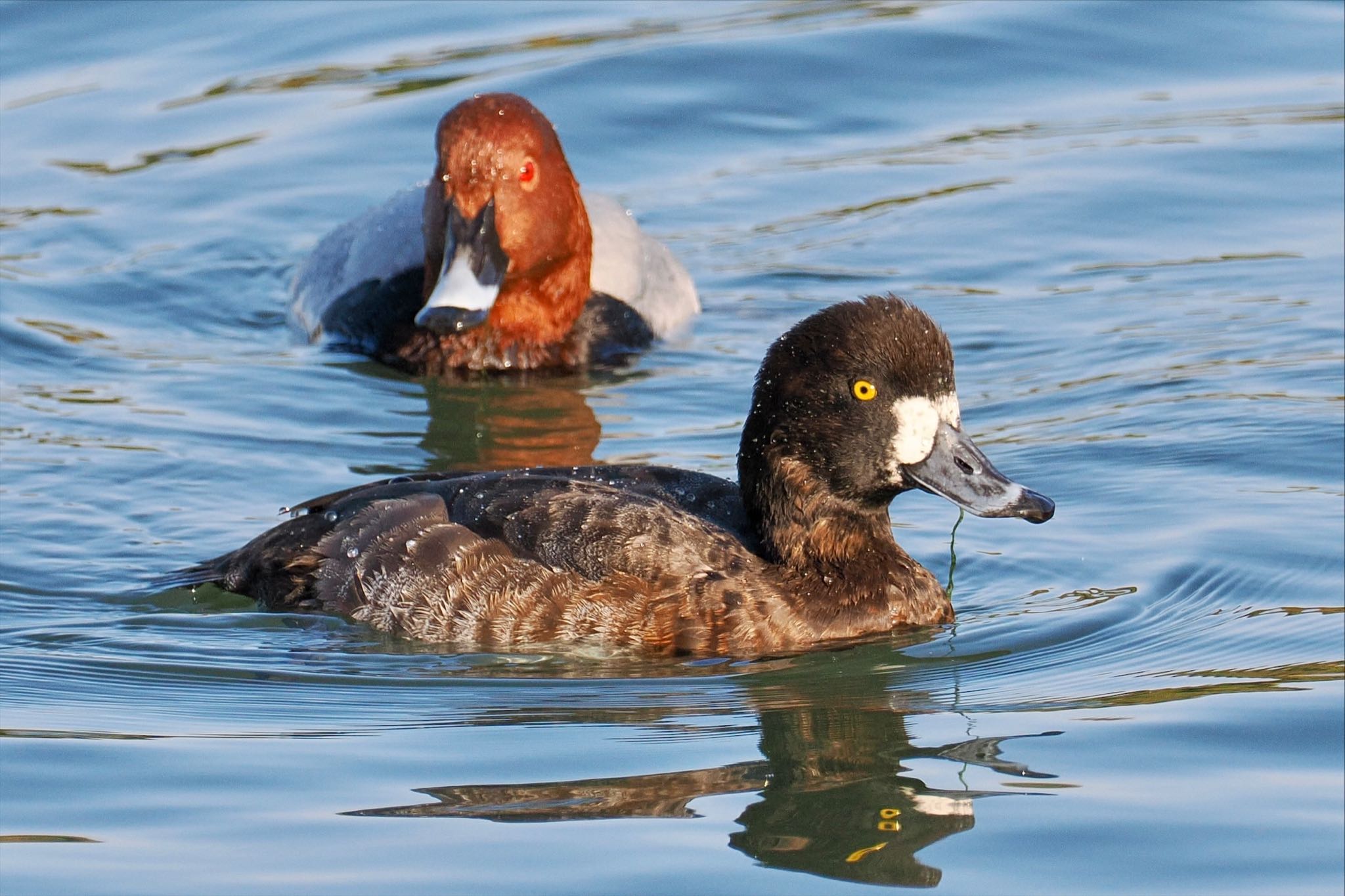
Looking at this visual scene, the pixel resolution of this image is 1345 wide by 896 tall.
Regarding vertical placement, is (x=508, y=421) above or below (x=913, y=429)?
below

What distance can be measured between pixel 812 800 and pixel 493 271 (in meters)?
4.83

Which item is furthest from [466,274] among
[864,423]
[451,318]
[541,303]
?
[864,423]

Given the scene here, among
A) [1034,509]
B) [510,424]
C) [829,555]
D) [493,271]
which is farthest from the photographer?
[493,271]

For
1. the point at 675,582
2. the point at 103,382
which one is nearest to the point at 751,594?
the point at 675,582

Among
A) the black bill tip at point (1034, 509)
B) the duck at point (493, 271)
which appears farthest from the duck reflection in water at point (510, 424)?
the black bill tip at point (1034, 509)

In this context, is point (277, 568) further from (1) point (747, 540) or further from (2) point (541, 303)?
(2) point (541, 303)

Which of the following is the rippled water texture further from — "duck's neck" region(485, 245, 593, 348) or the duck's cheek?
the duck's cheek

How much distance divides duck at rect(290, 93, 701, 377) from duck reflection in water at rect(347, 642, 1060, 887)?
419 centimetres

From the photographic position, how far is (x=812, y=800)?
5.30 metres

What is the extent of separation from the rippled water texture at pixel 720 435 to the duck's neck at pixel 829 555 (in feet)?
0.47

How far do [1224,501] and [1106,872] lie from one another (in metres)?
3.20

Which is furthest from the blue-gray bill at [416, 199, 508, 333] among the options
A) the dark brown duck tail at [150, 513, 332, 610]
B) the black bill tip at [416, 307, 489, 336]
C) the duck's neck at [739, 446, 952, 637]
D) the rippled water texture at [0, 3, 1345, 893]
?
the duck's neck at [739, 446, 952, 637]

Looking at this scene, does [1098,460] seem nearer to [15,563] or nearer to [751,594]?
[751,594]

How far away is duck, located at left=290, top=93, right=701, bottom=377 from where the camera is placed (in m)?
9.65
